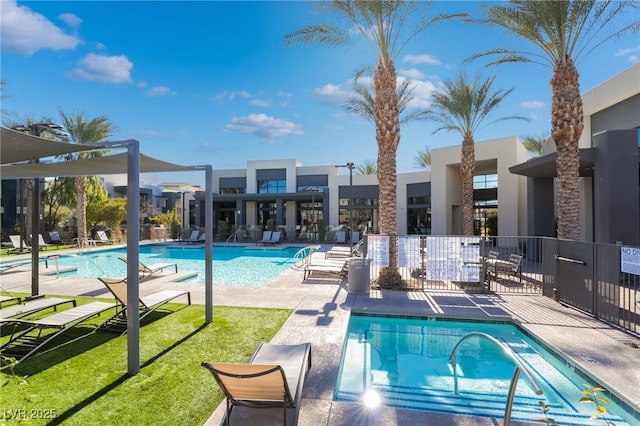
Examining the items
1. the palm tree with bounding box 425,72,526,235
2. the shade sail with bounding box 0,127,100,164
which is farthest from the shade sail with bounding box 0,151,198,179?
the palm tree with bounding box 425,72,526,235

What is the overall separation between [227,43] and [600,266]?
16220 mm

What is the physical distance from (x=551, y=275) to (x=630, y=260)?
100 inches

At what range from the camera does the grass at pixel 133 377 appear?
349 centimetres

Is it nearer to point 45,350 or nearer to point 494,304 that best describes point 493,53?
point 494,304

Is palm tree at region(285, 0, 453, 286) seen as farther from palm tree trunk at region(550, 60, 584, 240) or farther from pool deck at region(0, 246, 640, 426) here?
palm tree trunk at region(550, 60, 584, 240)

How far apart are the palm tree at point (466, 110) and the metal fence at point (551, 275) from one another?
8627 millimetres

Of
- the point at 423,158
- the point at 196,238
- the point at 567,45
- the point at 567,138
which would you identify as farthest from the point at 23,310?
the point at 423,158

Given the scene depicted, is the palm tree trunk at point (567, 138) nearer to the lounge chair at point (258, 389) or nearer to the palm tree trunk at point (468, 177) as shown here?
the palm tree trunk at point (468, 177)

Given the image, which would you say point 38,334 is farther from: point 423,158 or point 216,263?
point 423,158

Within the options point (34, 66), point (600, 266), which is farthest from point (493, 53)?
point (34, 66)

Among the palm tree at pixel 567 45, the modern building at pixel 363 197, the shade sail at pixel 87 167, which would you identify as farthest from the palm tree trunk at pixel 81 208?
the palm tree at pixel 567 45

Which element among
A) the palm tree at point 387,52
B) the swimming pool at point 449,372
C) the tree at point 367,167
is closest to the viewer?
the swimming pool at point 449,372

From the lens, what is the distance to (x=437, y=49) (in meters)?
13.4

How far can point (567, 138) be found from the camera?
33.5 feet
